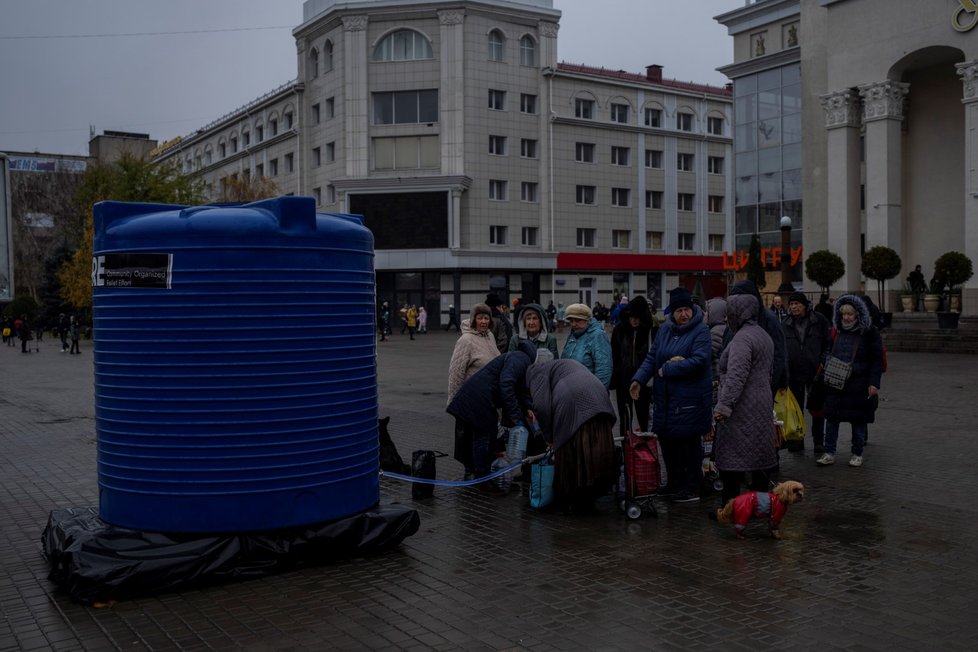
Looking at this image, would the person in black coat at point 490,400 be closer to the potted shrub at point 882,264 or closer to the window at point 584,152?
the potted shrub at point 882,264

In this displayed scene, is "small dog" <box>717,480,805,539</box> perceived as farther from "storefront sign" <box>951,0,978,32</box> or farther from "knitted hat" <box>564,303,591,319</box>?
"storefront sign" <box>951,0,978,32</box>

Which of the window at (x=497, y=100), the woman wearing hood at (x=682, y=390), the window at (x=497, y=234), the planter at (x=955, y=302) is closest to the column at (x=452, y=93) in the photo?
the window at (x=497, y=100)

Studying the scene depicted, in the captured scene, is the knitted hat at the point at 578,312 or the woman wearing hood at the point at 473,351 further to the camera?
the woman wearing hood at the point at 473,351

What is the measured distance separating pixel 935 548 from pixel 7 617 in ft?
20.6

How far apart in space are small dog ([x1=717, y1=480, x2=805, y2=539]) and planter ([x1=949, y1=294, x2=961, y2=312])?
2541 cm

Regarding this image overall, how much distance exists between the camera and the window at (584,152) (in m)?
56.2

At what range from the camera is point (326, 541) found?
250 inches

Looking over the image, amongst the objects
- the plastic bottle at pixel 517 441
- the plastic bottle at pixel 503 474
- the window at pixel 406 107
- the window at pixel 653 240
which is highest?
the window at pixel 406 107

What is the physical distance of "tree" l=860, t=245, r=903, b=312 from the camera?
98.8 feet

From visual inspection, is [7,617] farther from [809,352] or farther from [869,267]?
[869,267]

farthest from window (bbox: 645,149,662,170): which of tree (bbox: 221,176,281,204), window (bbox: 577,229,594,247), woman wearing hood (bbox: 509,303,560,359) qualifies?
woman wearing hood (bbox: 509,303,560,359)

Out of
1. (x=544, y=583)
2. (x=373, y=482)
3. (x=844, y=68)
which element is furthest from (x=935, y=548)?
(x=844, y=68)

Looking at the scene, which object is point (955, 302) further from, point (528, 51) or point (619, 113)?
point (619, 113)

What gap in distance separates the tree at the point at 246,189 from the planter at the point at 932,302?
3419 centimetres
